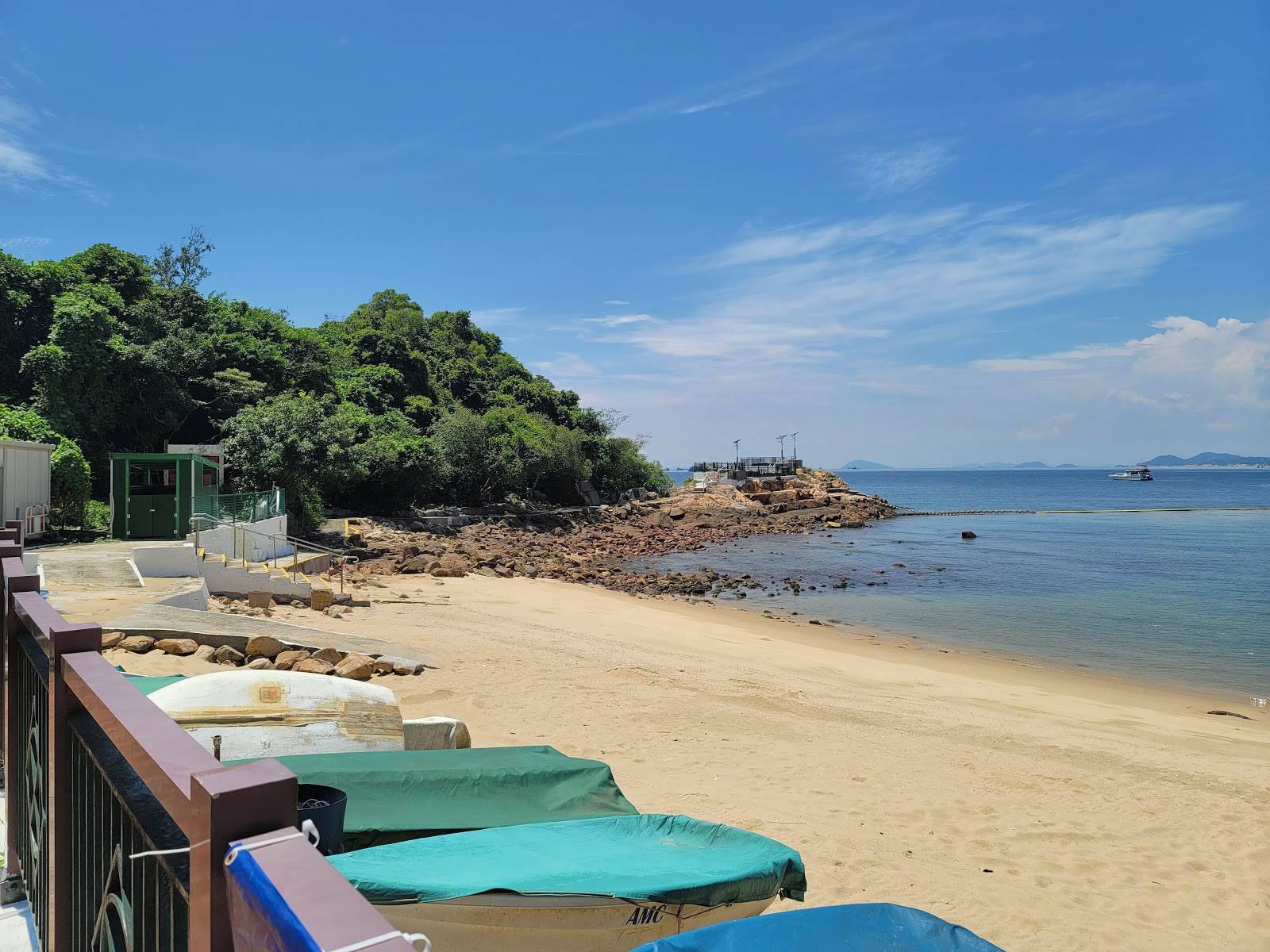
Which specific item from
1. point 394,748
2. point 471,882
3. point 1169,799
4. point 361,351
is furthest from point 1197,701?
point 361,351

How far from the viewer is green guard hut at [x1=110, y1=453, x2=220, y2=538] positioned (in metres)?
20.2

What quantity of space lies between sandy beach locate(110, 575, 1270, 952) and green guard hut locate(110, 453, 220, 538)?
6.33 m

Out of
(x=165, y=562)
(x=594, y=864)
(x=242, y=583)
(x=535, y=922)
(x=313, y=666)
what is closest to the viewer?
(x=535, y=922)

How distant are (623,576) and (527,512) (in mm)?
15417

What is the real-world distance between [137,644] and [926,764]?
10235mm

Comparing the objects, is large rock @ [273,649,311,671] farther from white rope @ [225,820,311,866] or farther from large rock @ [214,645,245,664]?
white rope @ [225,820,311,866]

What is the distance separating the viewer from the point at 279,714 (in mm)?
6520

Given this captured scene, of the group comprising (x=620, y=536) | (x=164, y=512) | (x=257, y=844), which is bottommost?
(x=620, y=536)

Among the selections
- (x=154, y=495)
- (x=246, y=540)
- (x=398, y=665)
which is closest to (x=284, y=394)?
(x=154, y=495)

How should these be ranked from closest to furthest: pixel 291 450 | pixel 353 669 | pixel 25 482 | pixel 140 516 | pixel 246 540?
pixel 353 669, pixel 25 482, pixel 246 540, pixel 140 516, pixel 291 450

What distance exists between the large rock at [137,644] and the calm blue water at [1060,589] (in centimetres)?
1924

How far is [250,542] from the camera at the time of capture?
1978cm

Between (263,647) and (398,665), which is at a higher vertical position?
(263,647)

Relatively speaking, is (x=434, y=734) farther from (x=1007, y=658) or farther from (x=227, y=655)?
(x=1007, y=658)
